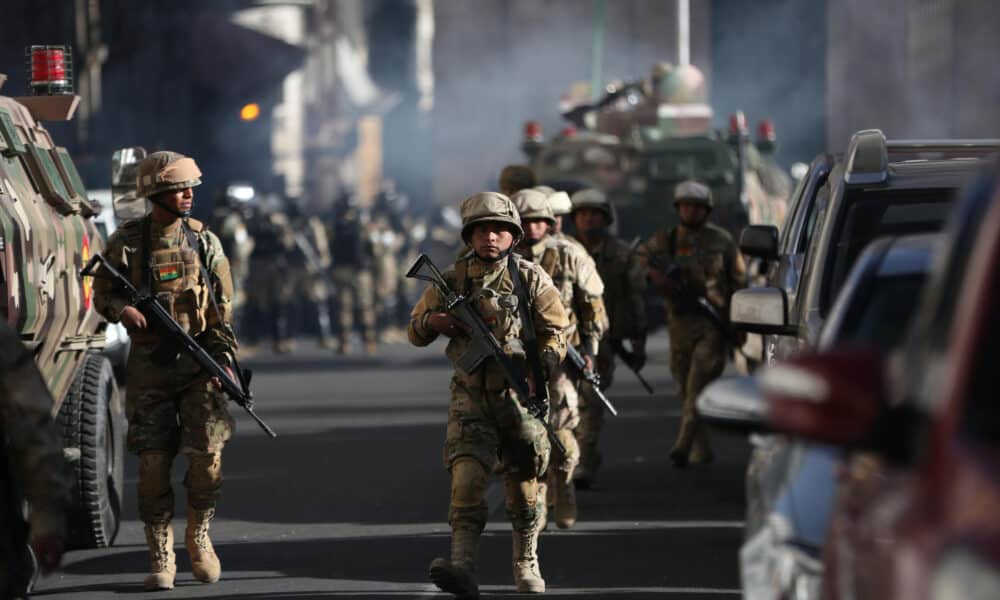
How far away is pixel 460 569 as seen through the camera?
828 centimetres

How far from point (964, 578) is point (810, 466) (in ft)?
6.05

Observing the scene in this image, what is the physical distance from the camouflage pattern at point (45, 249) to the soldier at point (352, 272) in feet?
56.1

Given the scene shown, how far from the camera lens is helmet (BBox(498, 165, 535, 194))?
39.5 ft

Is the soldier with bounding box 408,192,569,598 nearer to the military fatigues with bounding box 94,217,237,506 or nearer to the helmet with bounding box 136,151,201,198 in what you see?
the military fatigues with bounding box 94,217,237,506

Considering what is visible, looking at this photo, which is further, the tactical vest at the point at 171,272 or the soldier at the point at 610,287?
the soldier at the point at 610,287

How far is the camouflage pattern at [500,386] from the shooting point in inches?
342

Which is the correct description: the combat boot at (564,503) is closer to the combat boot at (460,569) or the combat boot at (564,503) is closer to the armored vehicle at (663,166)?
the combat boot at (460,569)

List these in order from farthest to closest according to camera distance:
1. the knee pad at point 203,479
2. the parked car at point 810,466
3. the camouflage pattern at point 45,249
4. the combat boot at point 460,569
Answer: the knee pad at point 203,479 < the camouflage pattern at point 45,249 < the combat boot at point 460,569 < the parked car at point 810,466

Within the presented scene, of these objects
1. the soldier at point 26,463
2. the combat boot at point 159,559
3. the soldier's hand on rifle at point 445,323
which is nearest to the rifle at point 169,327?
the combat boot at point 159,559

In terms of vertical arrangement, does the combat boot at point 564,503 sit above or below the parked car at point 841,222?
below

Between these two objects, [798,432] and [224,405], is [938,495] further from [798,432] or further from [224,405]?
[224,405]

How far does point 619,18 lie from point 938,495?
5321 centimetres

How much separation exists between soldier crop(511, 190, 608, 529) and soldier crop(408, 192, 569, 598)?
5.18 ft

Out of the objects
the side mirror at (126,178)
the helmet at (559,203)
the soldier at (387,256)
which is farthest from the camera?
the soldier at (387,256)
